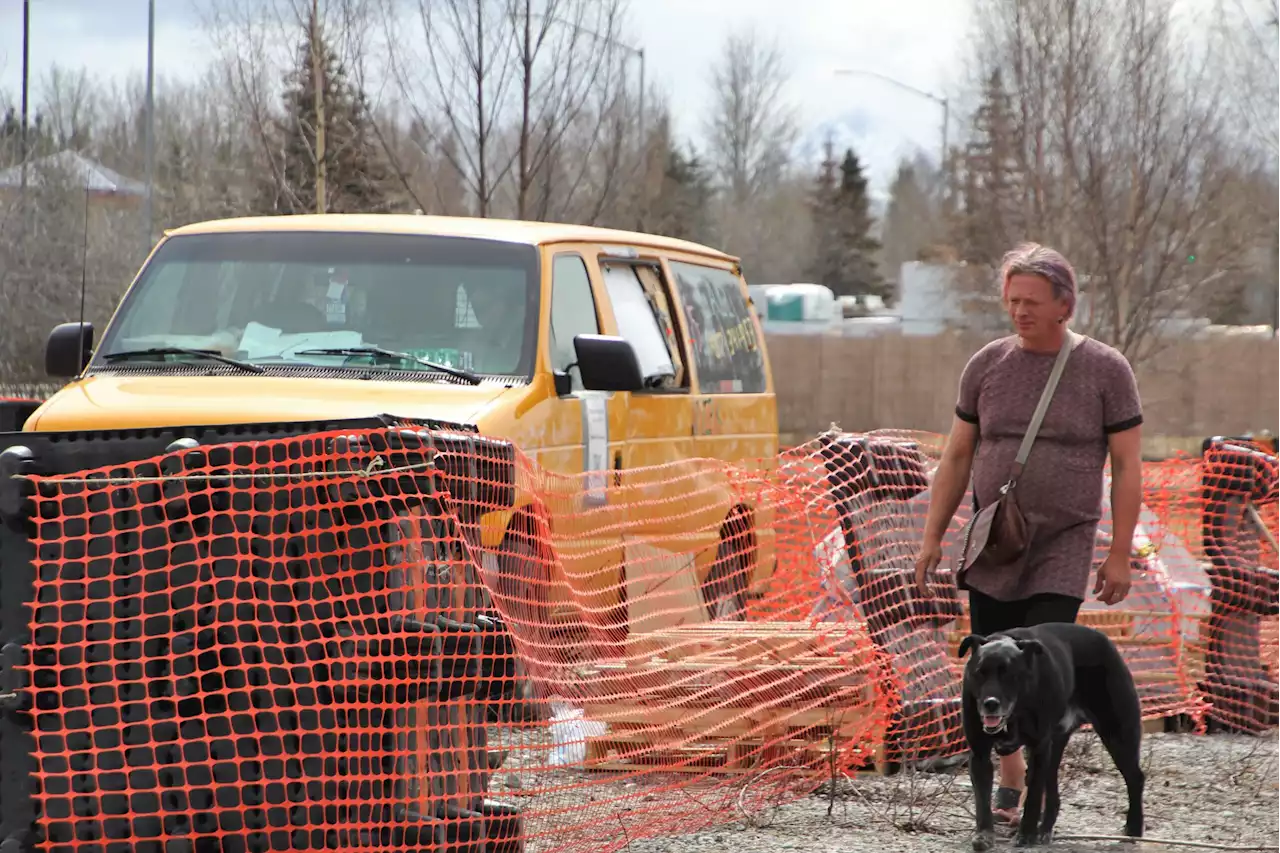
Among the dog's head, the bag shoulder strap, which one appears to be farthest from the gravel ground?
the bag shoulder strap

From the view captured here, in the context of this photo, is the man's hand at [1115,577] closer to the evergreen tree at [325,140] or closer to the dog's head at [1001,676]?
the dog's head at [1001,676]

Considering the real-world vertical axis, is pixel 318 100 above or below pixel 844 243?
below

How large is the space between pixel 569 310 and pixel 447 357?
0.75 meters

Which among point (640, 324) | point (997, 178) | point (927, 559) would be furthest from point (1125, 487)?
point (997, 178)

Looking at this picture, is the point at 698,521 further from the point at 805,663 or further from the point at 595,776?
the point at 595,776

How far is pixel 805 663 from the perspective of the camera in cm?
727

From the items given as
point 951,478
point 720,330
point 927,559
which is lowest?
point 927,559

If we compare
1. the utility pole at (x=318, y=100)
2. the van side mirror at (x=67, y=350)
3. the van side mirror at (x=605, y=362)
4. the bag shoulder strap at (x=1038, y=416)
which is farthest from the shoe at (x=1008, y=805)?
the utility pole at (x=318, y=100)

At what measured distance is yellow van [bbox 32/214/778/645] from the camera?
6.88m

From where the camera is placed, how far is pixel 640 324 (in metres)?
9.05

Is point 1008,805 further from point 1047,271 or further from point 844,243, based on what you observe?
point 844,243

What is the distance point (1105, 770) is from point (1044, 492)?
1.89m

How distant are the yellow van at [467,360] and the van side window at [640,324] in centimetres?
1

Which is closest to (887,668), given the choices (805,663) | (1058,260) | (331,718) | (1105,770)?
(805,663)
